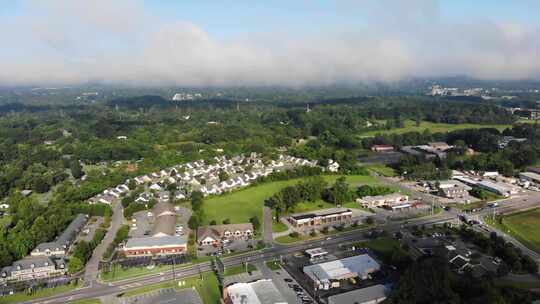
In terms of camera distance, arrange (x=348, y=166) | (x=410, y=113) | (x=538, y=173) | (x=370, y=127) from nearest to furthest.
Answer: (x=538, y=173) → (x=348, y=166) → (x=370, y=127) → (x=410, y=113)

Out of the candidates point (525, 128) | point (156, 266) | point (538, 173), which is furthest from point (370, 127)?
point (156, 266)

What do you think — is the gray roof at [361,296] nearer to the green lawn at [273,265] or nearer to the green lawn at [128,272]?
the green lawn at [273,265]

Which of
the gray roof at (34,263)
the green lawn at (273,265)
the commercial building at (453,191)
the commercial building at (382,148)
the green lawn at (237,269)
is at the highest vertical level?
the commercial building at (453,191)

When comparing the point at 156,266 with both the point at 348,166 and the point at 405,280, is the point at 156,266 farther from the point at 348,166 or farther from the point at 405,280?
the point at 348,166

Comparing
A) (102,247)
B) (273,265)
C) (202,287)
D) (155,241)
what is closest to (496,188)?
(273,265)

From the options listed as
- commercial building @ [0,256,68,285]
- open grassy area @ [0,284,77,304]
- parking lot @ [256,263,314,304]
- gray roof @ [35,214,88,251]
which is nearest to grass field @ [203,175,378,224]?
parking lot @ [256,263,314,304]

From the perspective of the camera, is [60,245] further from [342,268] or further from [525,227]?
[525,227]

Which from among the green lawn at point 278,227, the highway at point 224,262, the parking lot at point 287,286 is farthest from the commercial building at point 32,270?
the green lawn at point 278,227
